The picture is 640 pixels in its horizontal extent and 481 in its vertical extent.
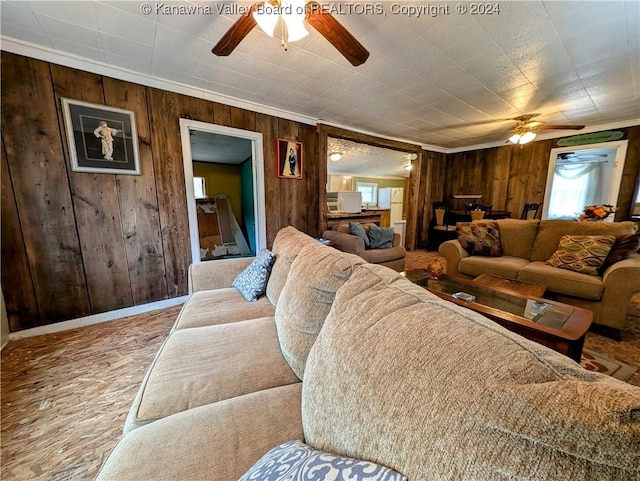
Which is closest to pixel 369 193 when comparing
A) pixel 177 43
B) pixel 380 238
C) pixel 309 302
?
pixel 380 238

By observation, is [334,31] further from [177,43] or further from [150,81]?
[150,81]

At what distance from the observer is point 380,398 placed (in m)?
0.50

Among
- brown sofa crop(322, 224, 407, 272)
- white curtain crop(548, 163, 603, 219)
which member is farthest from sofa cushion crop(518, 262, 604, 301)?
white curtain crop(548, 163, 603, 219)

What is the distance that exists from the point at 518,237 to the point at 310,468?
369 cm

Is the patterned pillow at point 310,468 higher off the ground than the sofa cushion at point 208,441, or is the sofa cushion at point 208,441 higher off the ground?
the patterned pillow at point 310,468

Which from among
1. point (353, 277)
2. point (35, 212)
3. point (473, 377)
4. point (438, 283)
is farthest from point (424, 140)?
point (35, 212)

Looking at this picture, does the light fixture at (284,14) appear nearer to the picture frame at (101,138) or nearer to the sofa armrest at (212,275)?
the sofa armrest at (212,275)

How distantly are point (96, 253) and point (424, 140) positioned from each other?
5.42m

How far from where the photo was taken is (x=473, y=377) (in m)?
0.41

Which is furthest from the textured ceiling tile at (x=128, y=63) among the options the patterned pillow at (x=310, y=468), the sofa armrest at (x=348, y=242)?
the patterned pillow at (x=310, y=468)

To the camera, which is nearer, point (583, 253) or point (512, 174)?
point (583, 253)

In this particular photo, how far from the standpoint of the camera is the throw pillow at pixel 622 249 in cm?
215

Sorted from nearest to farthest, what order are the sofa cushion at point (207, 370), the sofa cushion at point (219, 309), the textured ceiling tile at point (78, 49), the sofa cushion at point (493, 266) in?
the sofa cushion at point (207, 370) → the sofa cushion at point (219, 309) → the textured ceiling tile at point (78, 49) → the sofa cushion at point (493, 266)

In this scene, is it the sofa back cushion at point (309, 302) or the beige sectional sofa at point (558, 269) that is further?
the beige sectional sofa at point (558, 269)
